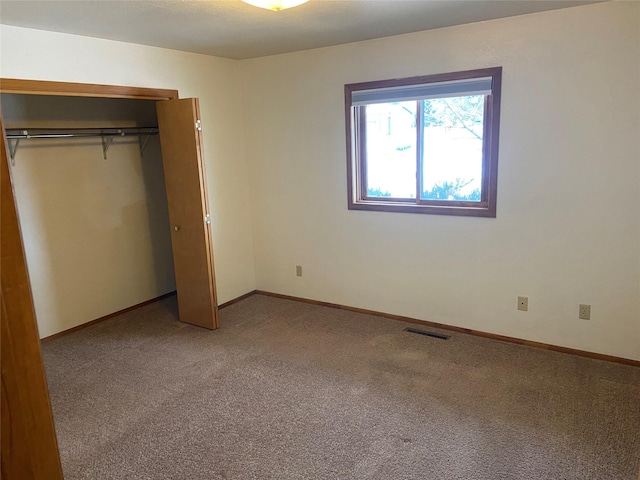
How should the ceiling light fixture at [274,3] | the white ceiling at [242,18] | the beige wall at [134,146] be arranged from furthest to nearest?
the beige wall at [134,146], the white ceiling at [242,18], the ceiling light fixture at [274,3]

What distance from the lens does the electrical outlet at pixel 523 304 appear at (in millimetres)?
3425

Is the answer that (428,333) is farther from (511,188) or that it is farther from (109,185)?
(109,185)

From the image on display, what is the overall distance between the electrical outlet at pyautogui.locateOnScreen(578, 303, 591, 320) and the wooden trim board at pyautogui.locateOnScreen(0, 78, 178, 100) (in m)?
3.66

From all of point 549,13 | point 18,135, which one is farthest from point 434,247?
point 18,135

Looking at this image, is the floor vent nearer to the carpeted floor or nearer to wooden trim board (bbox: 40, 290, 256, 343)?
the carpeted floor

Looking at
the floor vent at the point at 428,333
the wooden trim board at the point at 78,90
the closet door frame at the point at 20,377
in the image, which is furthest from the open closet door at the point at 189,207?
the closet door frame at the point at 20,377

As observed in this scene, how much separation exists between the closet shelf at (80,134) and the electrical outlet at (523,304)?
12.5 ft

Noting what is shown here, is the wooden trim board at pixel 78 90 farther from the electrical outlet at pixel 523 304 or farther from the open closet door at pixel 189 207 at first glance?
the electrical outlet at pixel 523 304

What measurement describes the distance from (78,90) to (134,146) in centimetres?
134

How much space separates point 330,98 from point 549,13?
1779mm

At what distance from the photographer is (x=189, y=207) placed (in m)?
3.89

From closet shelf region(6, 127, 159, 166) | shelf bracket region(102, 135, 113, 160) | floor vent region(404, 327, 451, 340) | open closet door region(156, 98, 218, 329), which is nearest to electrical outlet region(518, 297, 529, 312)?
floor vent region(404, 327, 451, 340)

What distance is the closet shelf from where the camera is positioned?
3.63 metres

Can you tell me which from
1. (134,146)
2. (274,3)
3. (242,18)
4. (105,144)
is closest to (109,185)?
(105,144)
